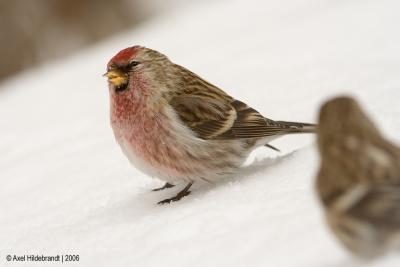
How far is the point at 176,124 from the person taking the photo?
4609 millimetres

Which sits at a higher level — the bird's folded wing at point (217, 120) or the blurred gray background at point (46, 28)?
the bird's folded wing at point (217, 120)

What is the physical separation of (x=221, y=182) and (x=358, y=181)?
2390mm

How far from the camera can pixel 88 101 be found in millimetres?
8594

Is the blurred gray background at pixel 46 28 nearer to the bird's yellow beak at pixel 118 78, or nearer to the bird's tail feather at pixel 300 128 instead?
the bird's yellow beak at pixel 118 78

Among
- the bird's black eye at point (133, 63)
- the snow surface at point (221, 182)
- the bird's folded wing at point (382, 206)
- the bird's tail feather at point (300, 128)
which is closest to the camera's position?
the bird's folded wing at point (382, 206)

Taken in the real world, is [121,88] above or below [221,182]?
above

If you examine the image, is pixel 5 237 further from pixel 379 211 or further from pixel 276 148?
pixel 379 211

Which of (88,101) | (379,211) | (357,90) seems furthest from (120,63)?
(88,101)

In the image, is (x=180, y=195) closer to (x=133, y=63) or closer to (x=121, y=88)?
(x=121, y=88)

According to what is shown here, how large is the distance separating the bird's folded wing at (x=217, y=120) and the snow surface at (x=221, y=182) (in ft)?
0.65

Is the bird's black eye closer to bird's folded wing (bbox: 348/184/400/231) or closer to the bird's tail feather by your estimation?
the bird's tail feather

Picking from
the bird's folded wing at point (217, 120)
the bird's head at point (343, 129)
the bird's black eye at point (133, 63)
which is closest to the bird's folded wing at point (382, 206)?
the bird's head at point (343, 129)

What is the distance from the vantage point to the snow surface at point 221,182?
3.31 m

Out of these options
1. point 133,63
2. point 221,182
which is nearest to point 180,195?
point 221,182
